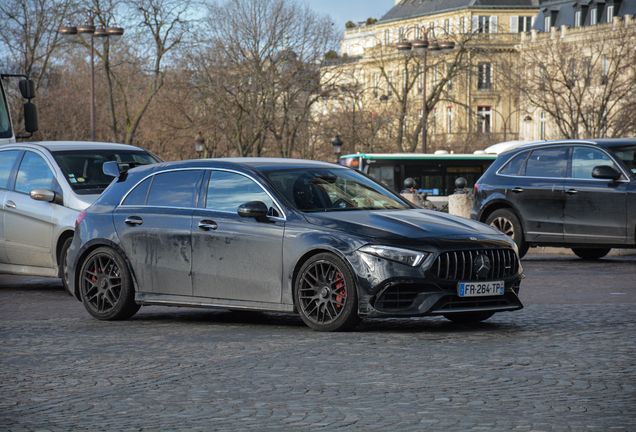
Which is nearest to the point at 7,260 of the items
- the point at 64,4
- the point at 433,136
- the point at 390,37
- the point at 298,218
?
the point at 298,218

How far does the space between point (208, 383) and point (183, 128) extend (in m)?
51.9

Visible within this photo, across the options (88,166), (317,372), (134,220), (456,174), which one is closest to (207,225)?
(134,220)

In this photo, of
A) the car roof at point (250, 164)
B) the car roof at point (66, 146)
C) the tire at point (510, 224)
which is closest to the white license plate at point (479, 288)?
the car roof at point (250, 164)

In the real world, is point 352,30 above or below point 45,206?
above

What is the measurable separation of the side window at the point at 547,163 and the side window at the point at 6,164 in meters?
7.59

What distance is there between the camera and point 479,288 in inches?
346

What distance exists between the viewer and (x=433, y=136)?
8175 cm

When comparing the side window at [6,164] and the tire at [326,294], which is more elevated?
the side window at [6,164]

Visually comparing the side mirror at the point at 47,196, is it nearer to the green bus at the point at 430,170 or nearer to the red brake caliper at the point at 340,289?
the red brake caliper at the point at 340,289

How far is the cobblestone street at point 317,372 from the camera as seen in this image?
224 inches

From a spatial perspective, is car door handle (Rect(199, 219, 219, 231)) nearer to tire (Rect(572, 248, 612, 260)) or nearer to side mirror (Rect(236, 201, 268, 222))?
side mirror (Rect(236, 201, 268, 222))

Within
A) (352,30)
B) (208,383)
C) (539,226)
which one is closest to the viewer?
(208,383)

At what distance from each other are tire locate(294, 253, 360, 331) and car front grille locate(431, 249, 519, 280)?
70 centimetres

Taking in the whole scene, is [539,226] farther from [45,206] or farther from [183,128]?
[183,128]
